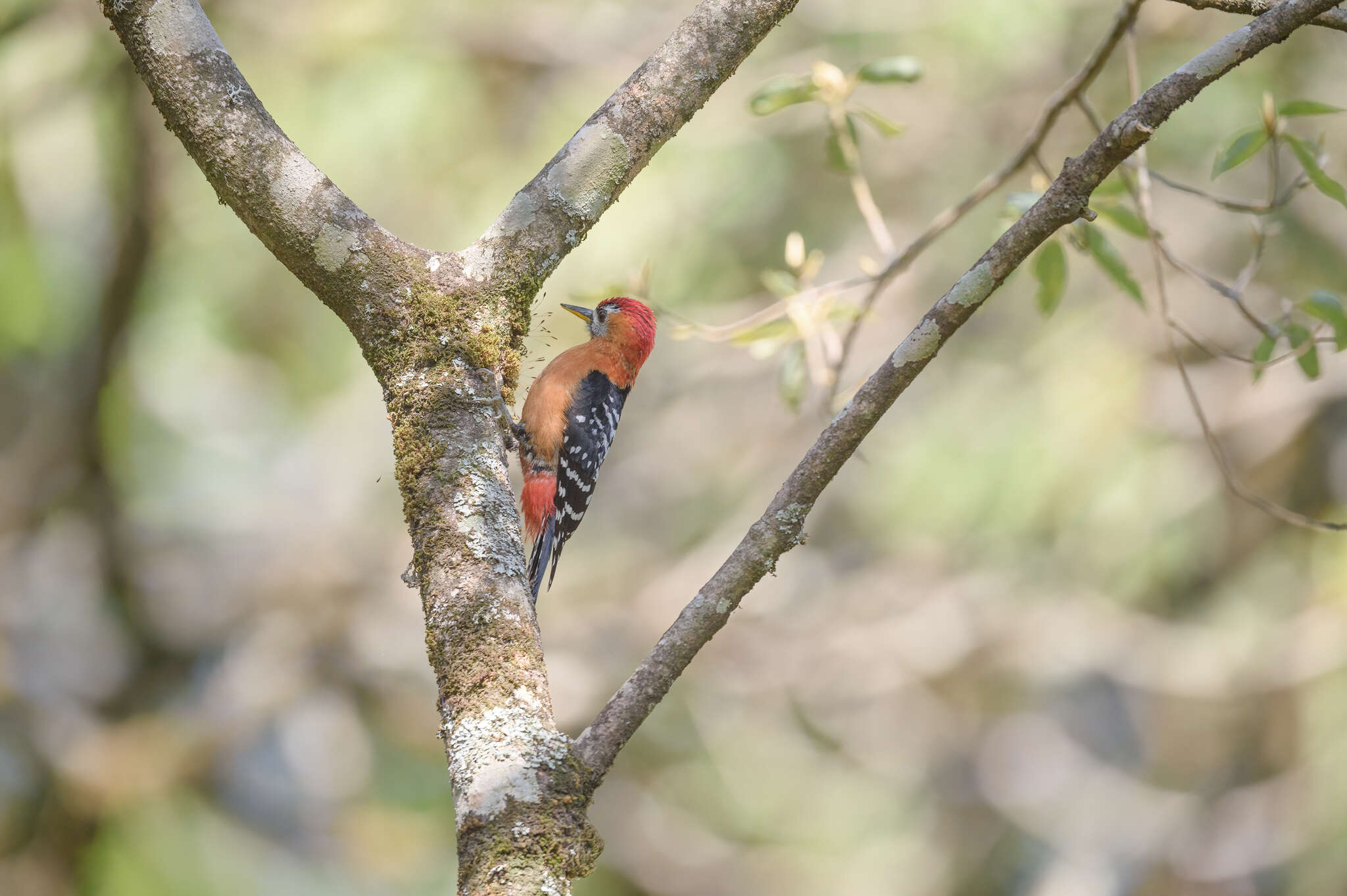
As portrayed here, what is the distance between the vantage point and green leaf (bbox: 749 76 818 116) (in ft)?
9.80

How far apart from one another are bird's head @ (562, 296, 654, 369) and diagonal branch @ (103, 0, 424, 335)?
220 cm

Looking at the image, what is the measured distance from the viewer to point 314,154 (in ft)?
19.2

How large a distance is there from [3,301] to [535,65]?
3.41 m

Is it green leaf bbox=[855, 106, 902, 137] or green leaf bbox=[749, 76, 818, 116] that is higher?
green leaf bbox=[749, 76, 818, 116]

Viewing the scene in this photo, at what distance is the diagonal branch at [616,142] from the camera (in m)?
1.85

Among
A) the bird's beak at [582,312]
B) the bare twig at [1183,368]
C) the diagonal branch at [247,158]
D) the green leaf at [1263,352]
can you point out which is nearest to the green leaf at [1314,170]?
the bare twig at [1183,368]

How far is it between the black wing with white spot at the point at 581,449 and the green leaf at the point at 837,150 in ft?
3.80

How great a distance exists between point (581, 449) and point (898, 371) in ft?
7.00

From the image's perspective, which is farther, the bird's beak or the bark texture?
the bird's beak

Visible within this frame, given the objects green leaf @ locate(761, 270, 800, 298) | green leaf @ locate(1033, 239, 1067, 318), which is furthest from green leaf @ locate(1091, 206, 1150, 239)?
green leaf @ locate(761, 270, 800, 298)

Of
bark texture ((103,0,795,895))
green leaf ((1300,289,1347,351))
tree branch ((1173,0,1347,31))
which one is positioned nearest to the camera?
bark texture ((103,0,795,895))

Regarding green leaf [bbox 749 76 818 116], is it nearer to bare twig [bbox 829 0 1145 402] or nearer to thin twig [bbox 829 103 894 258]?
thin twig [bbox 829 103 894 258]

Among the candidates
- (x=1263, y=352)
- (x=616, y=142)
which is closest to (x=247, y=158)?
(x=616, y=142)

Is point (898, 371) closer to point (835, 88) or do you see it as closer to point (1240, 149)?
point (1240, 149)
